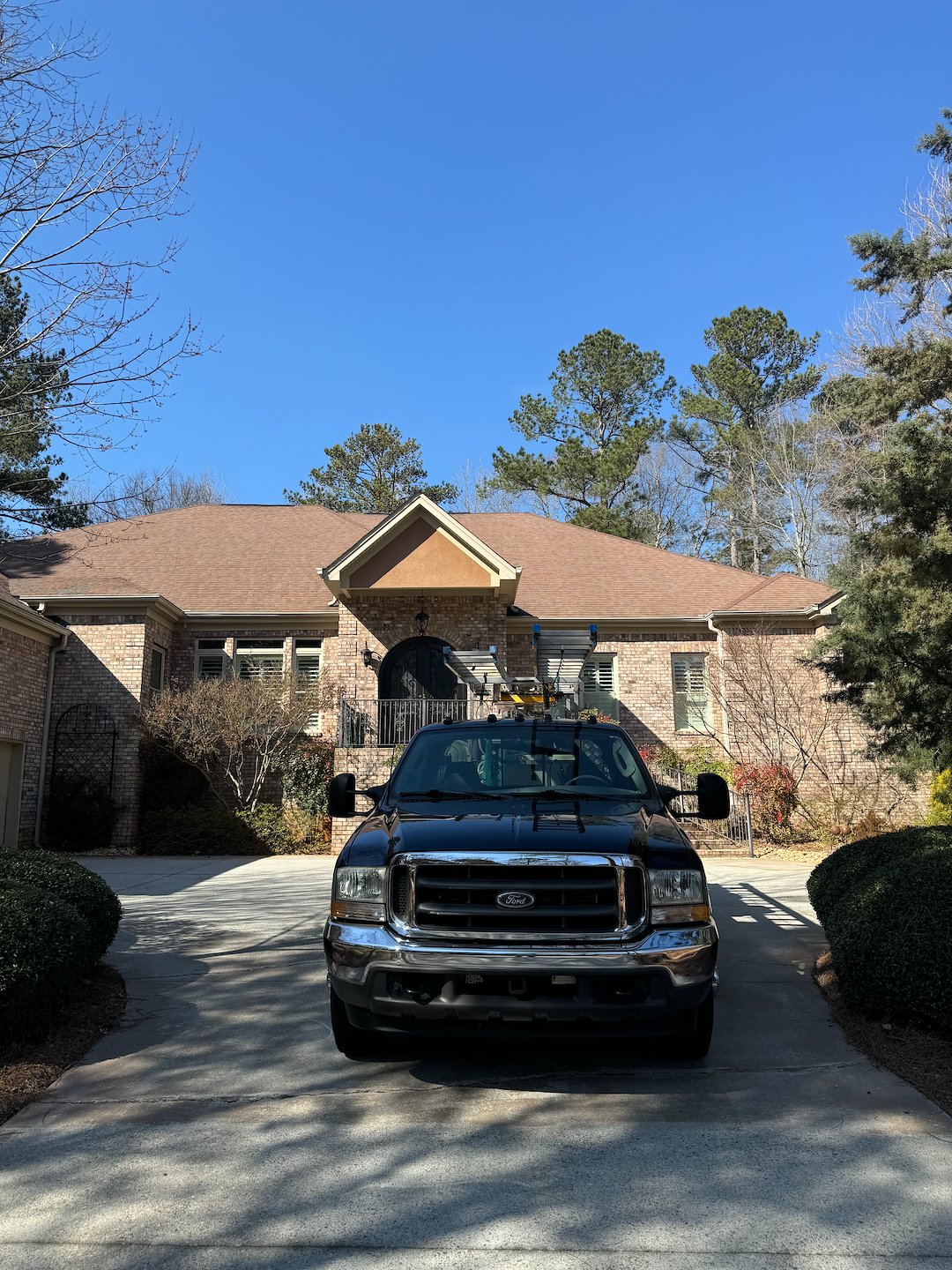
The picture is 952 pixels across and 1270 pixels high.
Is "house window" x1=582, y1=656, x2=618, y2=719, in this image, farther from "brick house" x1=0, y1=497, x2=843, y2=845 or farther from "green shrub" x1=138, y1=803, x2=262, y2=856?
"green shrub" x1=138, y1=803, x2=262, y2=856

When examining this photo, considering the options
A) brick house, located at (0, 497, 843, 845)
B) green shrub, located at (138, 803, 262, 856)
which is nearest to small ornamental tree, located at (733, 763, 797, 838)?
brick house, located at (0, 497, 843, 845)

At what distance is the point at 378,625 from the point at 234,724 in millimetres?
3420

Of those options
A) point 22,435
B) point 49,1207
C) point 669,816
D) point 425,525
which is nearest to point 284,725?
point 425,525

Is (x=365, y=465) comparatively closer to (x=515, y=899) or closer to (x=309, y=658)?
(x=309, y=658)

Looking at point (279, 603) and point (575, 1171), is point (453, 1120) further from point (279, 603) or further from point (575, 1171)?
point (279, 603)

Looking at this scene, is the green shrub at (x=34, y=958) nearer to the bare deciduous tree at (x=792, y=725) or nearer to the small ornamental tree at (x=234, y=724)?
the small ornamental tree at (x=234, y=724)

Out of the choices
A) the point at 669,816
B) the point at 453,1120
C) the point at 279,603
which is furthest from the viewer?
the point at 279,603

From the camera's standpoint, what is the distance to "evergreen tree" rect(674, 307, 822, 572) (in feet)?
107

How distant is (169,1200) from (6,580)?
56.4 ft

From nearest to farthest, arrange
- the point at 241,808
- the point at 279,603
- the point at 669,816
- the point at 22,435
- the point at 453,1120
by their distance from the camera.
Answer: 1. the point at 453,1120
2. the point at 669,816
3. the point at 22,435
4. the point at 241,808
5. the point at 279,603

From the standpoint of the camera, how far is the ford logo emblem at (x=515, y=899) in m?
4.03

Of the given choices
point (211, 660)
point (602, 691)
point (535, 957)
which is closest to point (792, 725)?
point (602, 691)

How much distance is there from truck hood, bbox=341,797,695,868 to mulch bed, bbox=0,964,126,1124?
6.08 ft

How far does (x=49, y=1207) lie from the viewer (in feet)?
10.4
